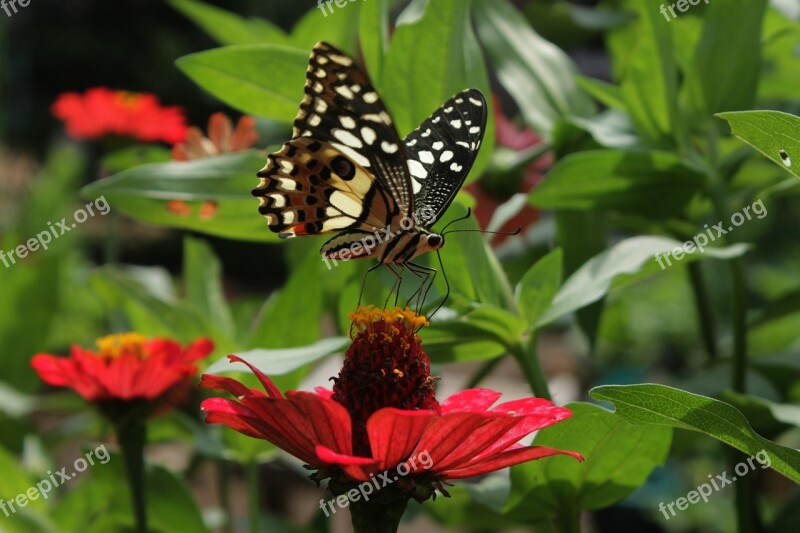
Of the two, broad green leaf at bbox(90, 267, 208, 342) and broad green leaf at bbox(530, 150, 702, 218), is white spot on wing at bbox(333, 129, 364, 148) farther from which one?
broad green leaf at bbox(90, 267, 208, 342)

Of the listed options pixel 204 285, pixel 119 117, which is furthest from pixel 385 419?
pixel 119 117

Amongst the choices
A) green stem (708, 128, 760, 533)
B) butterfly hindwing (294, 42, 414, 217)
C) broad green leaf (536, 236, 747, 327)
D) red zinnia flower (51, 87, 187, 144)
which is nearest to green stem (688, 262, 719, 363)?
green stem (708, 128, 760, 533)

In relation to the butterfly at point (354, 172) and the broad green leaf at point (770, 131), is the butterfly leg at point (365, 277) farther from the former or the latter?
the broad green leaf at point (770, 131)

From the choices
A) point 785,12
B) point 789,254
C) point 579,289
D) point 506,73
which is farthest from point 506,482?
point 789,254

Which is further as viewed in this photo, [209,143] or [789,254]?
[789,254]

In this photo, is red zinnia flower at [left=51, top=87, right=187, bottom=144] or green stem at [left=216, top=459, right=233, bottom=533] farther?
red zinnia flower at [left=51, top=87, right=187, bottom=144]

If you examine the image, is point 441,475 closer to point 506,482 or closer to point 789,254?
point 506,482

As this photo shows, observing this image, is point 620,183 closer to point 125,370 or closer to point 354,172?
point 354,172
